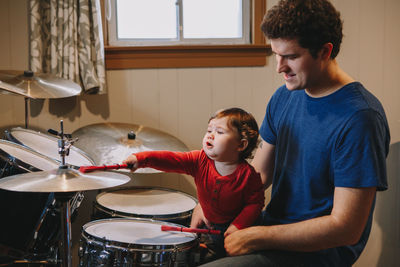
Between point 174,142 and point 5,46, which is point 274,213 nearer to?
point 174,142

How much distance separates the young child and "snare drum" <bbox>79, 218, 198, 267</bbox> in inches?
3.8

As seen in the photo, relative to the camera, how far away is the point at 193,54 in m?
2.08

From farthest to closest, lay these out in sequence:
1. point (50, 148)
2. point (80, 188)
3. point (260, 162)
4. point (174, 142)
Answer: point (174, 142) < point (50, 148) < point (260, 162) < point (80, 188)

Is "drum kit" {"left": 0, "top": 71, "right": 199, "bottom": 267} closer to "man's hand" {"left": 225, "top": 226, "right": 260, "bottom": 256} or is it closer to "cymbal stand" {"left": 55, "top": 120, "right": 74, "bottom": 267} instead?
"cymbal stand" {"left": 55, "top": 120, "right": 74, "bottom": 267}

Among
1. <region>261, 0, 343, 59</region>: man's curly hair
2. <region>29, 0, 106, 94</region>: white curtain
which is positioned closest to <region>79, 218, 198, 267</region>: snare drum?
<region>261, 0, 343, 59</region>: man's curly hair

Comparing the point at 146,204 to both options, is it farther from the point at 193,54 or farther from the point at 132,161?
the point at 193,54

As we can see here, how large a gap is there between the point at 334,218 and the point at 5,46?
167 cm

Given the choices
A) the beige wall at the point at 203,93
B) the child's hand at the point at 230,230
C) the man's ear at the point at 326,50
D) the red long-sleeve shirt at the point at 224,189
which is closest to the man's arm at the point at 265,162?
the red long-sleeve shirt at the point at 224,189

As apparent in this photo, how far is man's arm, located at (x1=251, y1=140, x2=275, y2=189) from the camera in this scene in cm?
136

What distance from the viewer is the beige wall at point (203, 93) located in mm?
1996

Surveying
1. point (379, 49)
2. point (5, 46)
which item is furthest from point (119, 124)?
point (379, 49)

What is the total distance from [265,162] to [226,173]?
189mm

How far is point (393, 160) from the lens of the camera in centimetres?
226

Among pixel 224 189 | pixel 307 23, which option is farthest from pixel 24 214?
pixel 307 23
